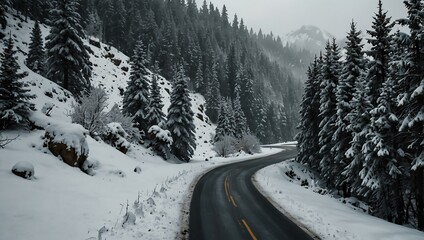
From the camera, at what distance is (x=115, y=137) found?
2512 cm

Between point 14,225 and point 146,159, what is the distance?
20947mm

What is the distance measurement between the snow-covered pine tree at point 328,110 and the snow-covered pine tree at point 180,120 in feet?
57.0

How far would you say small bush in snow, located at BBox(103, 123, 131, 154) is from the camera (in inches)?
966

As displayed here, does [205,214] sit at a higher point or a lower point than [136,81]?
lower

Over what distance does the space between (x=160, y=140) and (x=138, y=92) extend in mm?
7332

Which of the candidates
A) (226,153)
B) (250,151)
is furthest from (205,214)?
(250,151)

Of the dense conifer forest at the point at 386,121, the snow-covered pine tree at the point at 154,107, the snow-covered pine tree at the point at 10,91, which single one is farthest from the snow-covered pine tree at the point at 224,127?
the snow-covered pine tree at the point at 10,91

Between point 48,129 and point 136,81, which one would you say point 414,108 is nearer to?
point 48,129

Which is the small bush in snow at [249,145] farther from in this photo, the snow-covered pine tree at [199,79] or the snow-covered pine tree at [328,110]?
the snow-covered pine tree at [199,79]

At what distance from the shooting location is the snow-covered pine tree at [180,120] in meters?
34.9

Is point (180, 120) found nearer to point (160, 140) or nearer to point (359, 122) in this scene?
point (160, 140)

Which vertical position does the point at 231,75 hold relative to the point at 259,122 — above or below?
above

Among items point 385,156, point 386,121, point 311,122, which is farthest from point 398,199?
point 311,122

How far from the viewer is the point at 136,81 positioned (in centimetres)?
3350
